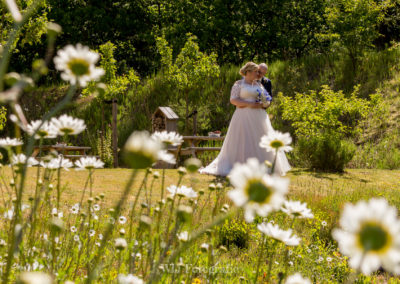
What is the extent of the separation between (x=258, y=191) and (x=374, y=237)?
21 centimetres

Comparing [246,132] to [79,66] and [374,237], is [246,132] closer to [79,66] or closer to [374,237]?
[79,66]

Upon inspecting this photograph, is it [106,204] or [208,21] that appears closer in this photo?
[106,204]

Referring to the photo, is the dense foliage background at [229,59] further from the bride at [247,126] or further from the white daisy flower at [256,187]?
the white daisy flower at [256,187]

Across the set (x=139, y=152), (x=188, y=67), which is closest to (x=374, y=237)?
(x=139, y=152)

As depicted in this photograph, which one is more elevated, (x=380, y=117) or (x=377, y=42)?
(x=377, y=42)

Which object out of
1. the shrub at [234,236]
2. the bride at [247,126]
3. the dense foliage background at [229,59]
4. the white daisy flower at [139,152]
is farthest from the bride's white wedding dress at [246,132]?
the white daisy flower at [139,152]

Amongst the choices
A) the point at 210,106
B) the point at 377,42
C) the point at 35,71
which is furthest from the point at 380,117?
the point at 35,71

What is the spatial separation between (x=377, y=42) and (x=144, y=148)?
21.3 m

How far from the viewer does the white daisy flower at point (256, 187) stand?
0.72 m

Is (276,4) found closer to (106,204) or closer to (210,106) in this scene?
(210,106)

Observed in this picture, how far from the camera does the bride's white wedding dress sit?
25.5 ft

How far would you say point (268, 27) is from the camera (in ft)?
65.0

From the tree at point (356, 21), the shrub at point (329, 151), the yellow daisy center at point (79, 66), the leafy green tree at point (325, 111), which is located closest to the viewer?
the yellow daisy center at point (79, 66)

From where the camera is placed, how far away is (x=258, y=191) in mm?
716
